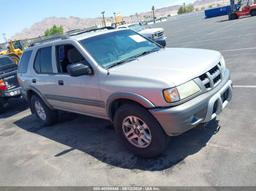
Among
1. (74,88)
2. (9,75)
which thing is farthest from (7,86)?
(74,88)

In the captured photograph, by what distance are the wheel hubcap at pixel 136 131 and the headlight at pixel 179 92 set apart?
0.59 meters

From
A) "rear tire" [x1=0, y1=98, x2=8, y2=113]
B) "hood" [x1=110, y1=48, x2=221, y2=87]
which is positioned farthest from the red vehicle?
"hood" [x1=110, y1=48, x2=221, y2=87]

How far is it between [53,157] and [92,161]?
0.82m

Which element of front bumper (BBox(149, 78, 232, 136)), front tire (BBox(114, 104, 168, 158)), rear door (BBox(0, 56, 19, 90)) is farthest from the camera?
rear door (BBox(0, 56, 19, 90))

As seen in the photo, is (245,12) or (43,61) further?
(245,12)

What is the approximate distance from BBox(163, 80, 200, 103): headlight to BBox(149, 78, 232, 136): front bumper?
94 mm

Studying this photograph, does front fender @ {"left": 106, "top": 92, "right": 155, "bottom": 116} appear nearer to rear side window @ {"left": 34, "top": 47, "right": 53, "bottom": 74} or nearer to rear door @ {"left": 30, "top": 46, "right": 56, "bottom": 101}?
rear door @ {"left": 30, "top": 46, "right": 56, "bottom": 101}

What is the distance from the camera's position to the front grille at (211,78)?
3.65 m

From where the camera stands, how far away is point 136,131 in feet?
12.8

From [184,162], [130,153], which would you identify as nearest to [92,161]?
[130,153]

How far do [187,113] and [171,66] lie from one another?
760 millimetres

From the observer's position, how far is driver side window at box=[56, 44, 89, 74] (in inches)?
185

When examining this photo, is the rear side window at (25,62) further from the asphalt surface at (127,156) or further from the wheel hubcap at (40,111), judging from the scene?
the asphalt surface at (127,156)

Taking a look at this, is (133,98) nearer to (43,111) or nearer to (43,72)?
(43,72)
